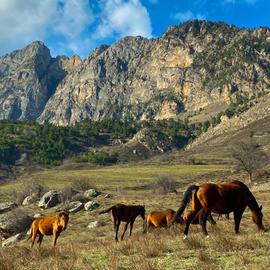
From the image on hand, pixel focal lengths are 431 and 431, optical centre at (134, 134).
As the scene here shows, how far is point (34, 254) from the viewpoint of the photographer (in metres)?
13.1

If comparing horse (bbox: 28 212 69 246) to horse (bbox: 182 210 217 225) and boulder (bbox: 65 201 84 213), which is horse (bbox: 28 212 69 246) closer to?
horse (bbox: 182 210 217 225)

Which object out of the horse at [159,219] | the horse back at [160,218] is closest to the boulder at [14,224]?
the horse at [159,219]

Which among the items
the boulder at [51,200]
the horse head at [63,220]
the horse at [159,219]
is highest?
the horse head at [63,220]

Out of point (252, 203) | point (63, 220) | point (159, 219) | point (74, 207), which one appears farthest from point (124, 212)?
point (74, 207)

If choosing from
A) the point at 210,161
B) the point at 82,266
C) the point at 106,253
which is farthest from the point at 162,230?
the point at 210,161

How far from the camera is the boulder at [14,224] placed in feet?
113

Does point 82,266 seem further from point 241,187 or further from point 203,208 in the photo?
point 241,187

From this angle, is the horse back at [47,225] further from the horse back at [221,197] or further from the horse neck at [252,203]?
the horse neck at [252,203]

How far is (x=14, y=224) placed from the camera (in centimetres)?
3472

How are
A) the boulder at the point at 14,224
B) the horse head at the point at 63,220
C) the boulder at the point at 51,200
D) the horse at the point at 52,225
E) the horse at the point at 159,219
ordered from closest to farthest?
the horse head at the point at 63,220 → the horse at the point at 52,225 → the horse at the point at 159,219 → the boulder at the point at 14,224 → the boulder at the point at 51,200

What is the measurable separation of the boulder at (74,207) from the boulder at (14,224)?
8.40 metres

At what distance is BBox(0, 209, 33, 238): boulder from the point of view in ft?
113

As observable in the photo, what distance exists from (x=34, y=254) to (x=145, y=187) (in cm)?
9060

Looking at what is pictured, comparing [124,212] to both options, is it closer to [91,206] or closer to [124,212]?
[124,212]
